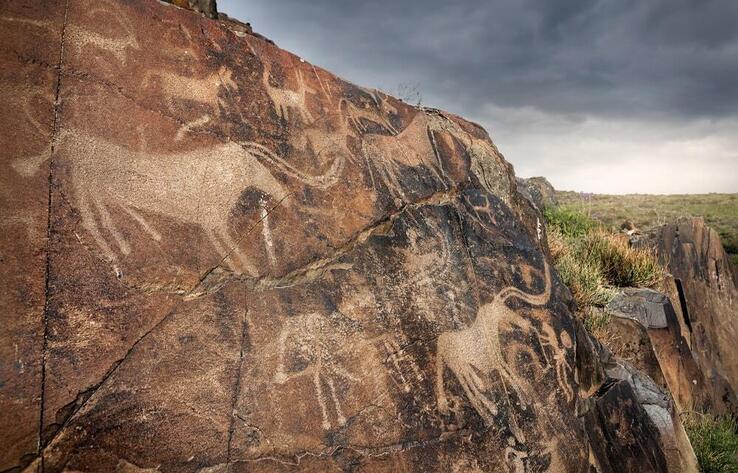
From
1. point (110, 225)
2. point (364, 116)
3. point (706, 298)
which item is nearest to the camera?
point (110, 225)

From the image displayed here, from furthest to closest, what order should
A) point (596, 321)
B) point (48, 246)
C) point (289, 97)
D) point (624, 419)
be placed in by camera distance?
point (596, 321) < point (624, 419) < point (289, 97) < point (48, 246)

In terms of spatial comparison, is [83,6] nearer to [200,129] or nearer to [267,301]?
[200,129]

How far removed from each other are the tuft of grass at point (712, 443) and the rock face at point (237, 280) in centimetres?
269

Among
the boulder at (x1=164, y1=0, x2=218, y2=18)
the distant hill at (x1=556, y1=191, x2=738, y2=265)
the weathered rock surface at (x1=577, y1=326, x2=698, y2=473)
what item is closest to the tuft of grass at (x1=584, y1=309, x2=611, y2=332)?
the weathered rock surface at (x1=577, y1=326, x2=698, y2=473)

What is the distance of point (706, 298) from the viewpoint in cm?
848

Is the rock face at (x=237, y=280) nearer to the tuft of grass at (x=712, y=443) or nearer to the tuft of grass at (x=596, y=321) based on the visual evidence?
the tuft of grass at (x=596, y=321)

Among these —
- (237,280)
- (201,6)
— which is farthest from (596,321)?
(201,6)

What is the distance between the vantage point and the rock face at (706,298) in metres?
7.42

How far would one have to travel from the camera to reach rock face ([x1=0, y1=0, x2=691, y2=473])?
2.13 metres

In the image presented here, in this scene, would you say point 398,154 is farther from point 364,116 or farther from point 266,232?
point 266,232

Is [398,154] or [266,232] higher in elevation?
[398,154]

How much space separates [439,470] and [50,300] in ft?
6.58

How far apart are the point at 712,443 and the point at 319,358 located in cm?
525

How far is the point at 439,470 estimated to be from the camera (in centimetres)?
275
